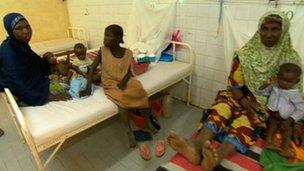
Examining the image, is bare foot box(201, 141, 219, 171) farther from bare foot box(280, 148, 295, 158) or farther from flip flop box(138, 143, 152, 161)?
flip flop box(138, 143, 152, 161)

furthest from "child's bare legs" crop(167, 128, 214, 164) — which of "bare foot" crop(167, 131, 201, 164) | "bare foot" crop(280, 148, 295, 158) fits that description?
"bare foot" crop(280, 148, 295, 158)

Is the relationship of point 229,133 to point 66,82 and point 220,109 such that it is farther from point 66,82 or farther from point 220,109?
point 66,82

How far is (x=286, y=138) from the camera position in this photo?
1690mm

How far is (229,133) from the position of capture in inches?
68.3

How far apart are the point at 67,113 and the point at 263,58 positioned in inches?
66.2

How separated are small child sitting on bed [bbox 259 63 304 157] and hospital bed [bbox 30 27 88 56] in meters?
3.36

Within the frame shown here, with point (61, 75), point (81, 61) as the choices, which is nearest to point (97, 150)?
point (61, 75)

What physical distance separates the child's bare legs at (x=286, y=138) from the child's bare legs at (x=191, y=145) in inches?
19.5

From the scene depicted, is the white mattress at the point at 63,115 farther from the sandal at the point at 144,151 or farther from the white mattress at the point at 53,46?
the white mattress at the point at 53,46

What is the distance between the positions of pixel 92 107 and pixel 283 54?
5.39ft

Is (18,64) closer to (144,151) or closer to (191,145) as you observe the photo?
(144,151)

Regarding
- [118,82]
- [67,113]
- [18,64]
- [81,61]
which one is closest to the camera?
[67,113]

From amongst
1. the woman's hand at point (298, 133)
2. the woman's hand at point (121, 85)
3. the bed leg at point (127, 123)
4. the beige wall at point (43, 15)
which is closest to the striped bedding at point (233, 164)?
the woman's hand at point (298, 133)

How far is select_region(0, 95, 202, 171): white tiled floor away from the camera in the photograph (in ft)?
7.18
